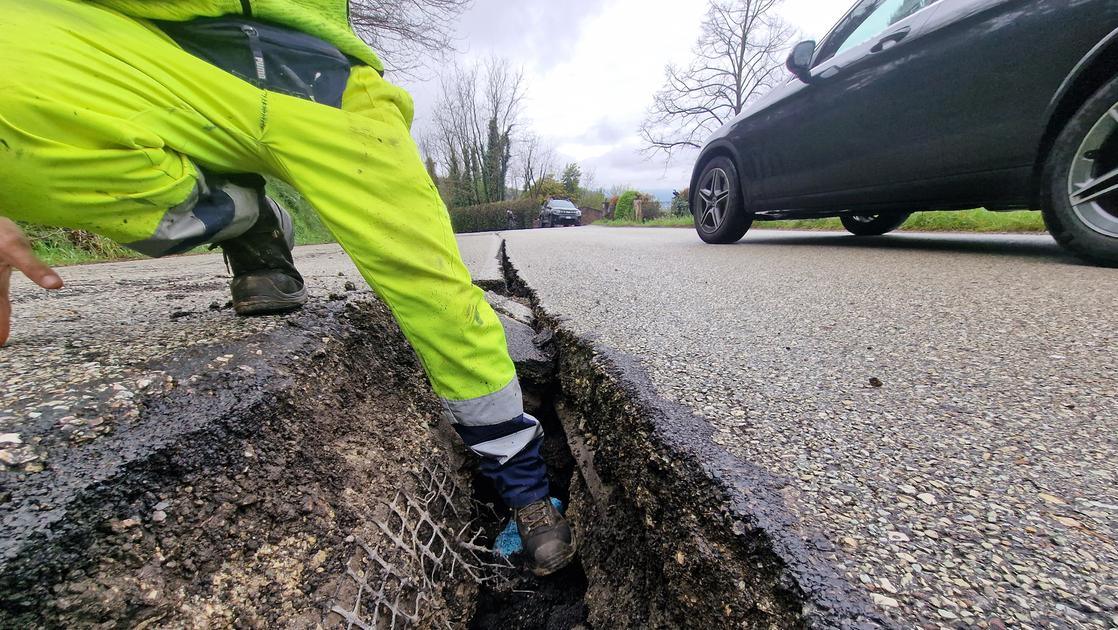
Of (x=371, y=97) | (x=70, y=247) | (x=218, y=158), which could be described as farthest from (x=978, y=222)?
(x=70, y=247)

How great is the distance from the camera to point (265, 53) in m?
1.07

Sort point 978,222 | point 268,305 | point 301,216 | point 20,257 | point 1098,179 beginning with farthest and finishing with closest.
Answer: point 301,216 < point 978,222 < point 1098,179 < point 268,305 < point 20,257

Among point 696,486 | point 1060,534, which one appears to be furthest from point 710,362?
point 1060,534

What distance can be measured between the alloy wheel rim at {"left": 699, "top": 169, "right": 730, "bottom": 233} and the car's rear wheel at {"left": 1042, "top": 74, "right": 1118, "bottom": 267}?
237 centimetres

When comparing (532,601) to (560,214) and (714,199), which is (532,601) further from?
(560,214)

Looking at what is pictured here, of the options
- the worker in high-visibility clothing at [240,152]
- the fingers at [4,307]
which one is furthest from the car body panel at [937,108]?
the fingers at [4,307]

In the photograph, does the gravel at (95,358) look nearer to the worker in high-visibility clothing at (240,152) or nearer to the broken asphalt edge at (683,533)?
the worker in high-visibility clothing at (240,152)

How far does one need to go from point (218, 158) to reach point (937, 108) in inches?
138

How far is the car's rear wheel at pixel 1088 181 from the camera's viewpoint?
2086 millimetres

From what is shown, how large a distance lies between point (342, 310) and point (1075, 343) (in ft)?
7.75

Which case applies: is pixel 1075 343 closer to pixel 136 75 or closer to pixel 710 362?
pixel 710 362

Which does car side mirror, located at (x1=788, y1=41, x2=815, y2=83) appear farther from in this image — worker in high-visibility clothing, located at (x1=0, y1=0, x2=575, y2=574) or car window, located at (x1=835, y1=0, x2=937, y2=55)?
worker in high-visibility clothing, located at (x1=0, y1=0, x2=575, y2=574)

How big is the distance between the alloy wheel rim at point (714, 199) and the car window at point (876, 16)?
1.39 meters

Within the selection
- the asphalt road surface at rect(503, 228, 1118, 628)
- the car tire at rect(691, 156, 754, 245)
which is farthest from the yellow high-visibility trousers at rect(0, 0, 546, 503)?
the car tire at rect(691, 156, 754, 245)
